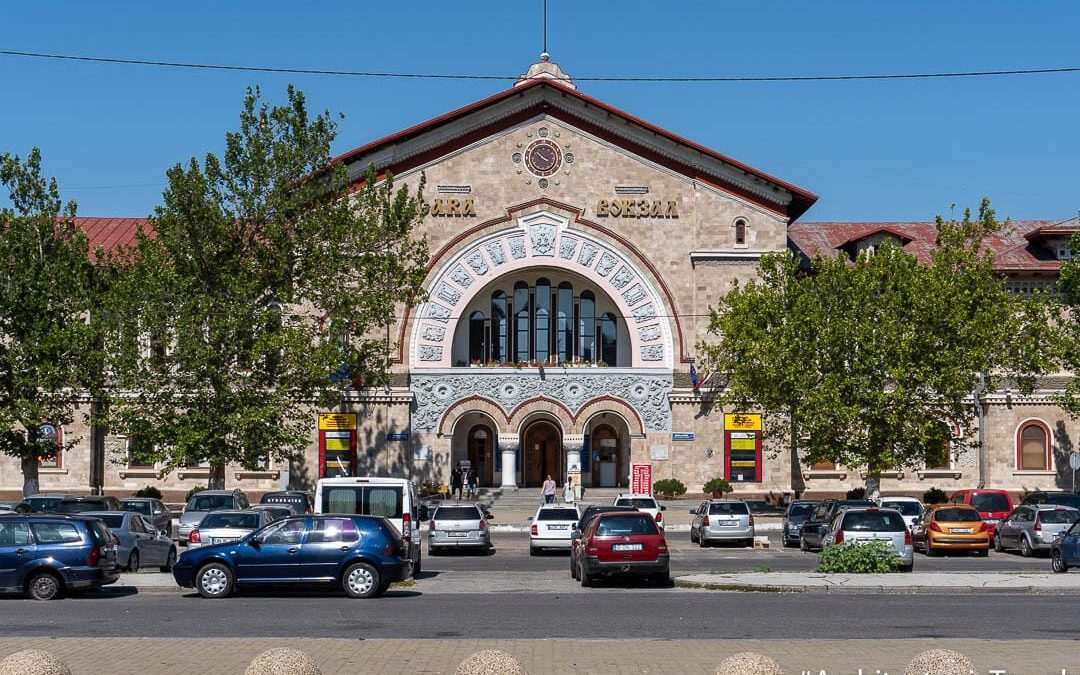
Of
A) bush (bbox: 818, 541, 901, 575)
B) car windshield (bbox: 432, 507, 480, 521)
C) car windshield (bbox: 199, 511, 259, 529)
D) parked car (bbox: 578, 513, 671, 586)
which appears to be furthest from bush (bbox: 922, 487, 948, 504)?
car windshield (bbox: 199, 511, 259, 529)

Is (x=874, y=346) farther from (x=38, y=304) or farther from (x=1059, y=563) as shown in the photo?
(x=38, y=304)

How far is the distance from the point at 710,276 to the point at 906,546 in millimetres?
27458

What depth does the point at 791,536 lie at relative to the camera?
139ft

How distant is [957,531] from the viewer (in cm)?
3775

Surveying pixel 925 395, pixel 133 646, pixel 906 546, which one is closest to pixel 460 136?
pixel 925 395

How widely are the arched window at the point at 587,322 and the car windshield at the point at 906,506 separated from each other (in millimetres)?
19728

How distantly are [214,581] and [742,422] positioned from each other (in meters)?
35.1

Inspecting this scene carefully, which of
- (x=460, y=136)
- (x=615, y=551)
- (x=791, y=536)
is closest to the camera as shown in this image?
(x=615, y=551)

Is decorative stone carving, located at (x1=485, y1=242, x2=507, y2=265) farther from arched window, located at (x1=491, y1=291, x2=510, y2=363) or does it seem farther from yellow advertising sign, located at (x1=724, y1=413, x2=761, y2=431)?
yellow advertising sign, located at (x1=724, y1=413, x2=761, y2=431)

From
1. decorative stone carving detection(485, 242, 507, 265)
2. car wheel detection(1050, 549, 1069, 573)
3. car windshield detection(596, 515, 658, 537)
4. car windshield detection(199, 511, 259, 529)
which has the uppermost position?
decorative stone carving detection(485, 242, 507, 265)

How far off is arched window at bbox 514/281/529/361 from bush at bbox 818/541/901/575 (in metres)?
32.0

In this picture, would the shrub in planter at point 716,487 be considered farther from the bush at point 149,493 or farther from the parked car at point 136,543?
the parked car at point 136,543

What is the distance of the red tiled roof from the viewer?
199 ft

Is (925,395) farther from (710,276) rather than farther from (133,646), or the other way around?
(133,646)
